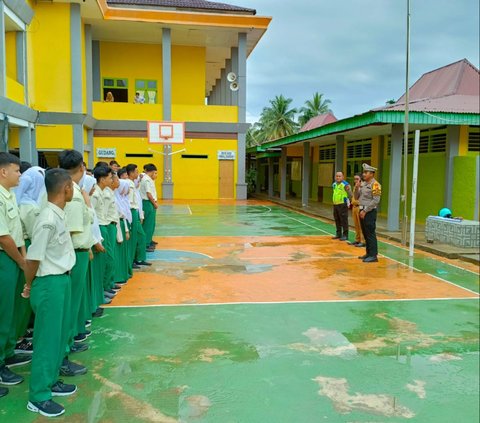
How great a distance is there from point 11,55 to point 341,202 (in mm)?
11898

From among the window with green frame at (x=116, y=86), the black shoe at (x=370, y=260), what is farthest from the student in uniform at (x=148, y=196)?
the window with green frame at (x=116, y=86)

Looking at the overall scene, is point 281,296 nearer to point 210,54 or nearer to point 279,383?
point 279,383

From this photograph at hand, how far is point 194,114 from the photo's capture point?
23297 millimetres

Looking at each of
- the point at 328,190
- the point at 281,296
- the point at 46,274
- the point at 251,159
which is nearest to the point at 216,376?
the point at 46,274

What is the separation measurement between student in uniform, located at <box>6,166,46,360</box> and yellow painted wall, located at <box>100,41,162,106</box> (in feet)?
70.9

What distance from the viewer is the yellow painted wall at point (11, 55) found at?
1539 cm

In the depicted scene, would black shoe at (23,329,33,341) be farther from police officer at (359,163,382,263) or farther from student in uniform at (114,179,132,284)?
police officer at (359,163,382,263)

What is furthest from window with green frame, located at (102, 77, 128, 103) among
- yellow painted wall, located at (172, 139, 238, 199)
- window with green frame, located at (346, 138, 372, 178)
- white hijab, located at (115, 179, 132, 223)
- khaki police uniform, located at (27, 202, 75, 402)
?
khaki police uniform, located at (27, 202, 75, 402)

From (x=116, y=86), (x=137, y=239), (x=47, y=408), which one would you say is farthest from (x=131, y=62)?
(x=47, y=408)

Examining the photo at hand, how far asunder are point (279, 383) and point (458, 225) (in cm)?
707

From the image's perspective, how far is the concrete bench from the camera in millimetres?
9281

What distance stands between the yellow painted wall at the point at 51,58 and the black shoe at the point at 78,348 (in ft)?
54.9

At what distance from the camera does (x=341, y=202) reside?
10.8 metres

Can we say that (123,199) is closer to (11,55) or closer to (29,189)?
(29,189)
